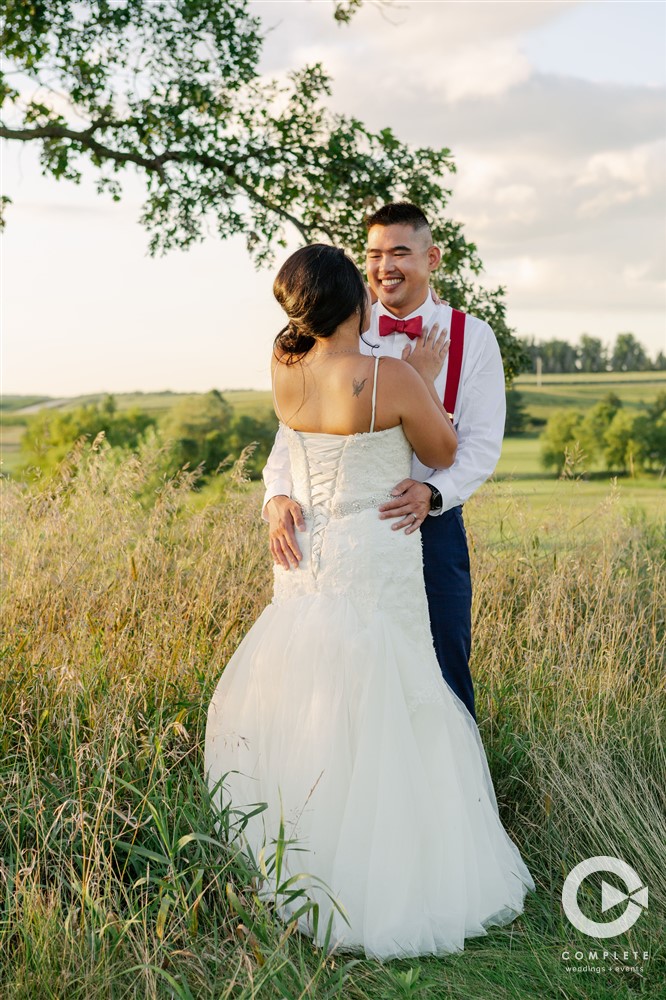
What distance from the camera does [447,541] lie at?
337cm

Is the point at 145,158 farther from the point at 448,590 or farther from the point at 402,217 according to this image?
the point at 448,590

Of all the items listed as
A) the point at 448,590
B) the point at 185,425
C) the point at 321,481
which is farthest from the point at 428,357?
the point at 185,425

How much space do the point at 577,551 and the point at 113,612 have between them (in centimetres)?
274

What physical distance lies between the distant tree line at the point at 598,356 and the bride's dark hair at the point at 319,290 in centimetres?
1424

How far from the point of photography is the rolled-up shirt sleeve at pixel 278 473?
3.18 m

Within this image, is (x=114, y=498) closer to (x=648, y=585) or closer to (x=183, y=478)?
(x=183, y=478)

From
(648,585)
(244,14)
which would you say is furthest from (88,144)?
(648,585)

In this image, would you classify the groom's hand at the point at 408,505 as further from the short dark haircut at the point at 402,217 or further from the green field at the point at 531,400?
the green field at the point at 531,400

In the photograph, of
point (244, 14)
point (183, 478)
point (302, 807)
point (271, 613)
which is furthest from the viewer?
point (244, 14)

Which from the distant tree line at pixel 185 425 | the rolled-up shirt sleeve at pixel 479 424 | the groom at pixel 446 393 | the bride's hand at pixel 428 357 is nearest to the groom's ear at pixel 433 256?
the groom at pixel 446 393

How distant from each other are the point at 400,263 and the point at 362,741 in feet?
5.67

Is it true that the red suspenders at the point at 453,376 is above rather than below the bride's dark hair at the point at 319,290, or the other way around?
below

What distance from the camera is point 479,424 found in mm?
3371

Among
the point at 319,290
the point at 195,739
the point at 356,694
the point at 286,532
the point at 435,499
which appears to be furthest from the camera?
the point at 195,739
